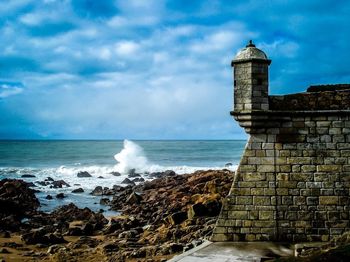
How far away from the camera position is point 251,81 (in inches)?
388

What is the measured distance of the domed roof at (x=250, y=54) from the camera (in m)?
9.88

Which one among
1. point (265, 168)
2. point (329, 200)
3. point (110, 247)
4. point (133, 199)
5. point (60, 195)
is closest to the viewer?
point (329, 200)

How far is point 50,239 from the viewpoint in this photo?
50.2 ft

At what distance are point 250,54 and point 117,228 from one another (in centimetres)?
1022

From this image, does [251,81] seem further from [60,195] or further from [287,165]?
[60,195]

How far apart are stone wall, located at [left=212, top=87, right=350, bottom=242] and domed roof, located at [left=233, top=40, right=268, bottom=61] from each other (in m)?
1.11

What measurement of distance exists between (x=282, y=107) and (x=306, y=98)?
23.0 inches

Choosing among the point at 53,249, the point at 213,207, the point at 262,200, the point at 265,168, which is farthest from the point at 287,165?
the point at 53,249

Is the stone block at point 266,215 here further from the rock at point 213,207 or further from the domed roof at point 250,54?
the rock at point 213,207

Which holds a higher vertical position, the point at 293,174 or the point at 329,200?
the point at 293,174

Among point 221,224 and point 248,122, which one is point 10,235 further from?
point 248,122

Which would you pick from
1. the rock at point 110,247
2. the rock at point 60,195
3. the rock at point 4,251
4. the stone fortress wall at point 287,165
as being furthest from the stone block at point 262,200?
the rock at point 60,195

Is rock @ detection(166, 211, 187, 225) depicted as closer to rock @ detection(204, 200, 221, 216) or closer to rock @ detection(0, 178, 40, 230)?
rock @ detection(204, 200, 221, 216)

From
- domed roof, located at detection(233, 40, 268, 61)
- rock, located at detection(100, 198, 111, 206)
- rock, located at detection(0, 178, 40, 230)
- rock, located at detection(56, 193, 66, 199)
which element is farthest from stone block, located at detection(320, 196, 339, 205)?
rock, located at detection(56, 193, 66, 199)
